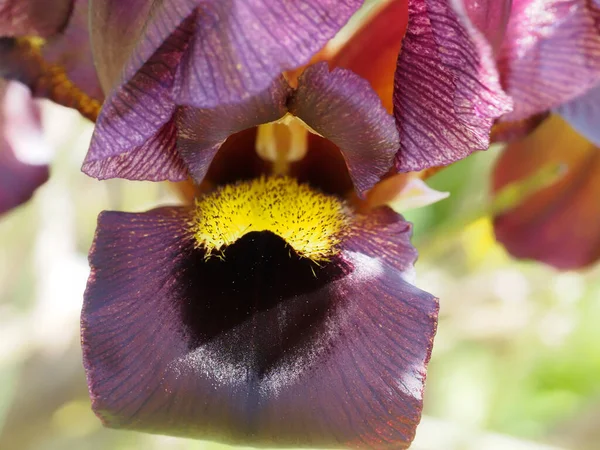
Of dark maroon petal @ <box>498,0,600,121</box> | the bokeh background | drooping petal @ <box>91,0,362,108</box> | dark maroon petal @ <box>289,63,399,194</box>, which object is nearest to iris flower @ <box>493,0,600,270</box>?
dark maroon petal @ <box>498,0,600,121</box>

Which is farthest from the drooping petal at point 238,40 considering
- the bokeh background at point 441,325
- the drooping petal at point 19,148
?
the bokeh background at point 441,325

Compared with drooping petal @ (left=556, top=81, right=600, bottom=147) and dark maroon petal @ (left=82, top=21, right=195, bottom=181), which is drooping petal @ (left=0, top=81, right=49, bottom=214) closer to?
dark maroon petal @ (left=82, top=21, right=195, bottom=181)

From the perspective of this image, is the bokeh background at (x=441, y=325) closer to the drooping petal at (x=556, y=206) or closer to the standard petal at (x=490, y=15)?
the drooping petal at (x=556, y=206)

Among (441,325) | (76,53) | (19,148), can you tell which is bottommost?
(441,325)

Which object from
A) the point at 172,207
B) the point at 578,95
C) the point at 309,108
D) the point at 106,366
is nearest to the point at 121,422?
the point at 106,366

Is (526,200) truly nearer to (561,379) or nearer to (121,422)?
(561,379)

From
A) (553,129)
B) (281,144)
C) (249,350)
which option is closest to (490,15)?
(281,144)

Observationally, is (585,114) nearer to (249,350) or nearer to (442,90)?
(442,90)
